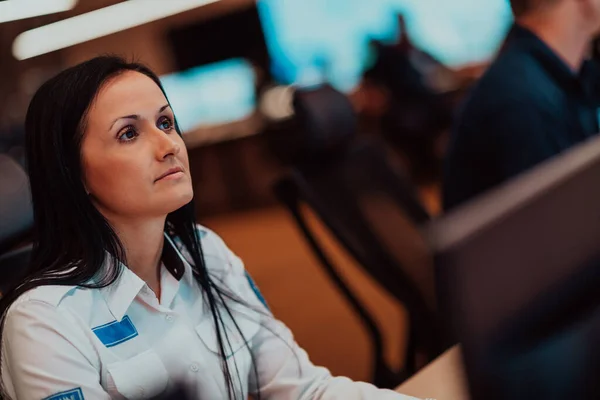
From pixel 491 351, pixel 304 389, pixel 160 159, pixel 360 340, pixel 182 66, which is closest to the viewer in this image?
pixel 491 351

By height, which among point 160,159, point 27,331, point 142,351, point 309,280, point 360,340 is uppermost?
point 160,159

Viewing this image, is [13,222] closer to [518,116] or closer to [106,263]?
[106,263]

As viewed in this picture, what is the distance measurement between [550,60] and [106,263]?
125 cm

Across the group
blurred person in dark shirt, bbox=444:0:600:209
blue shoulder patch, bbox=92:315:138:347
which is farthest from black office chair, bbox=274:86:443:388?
blue shoulder patch, bbox=92:315:138:347

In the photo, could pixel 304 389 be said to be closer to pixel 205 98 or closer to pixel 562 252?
pixel 562 252

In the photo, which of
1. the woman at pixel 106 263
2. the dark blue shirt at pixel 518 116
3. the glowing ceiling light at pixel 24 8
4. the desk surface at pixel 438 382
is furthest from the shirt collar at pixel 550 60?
the glowing ceiling light at pixel 24 8

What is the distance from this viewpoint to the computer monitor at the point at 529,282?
0.43 metres

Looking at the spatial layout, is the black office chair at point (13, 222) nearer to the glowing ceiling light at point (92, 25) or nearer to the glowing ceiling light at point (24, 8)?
the glowing ceiling light at point (24, 8)

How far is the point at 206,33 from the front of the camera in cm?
670

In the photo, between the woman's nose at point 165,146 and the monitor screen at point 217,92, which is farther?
the monitor screen at point 217,92

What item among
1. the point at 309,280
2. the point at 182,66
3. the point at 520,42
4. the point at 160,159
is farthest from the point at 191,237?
the point at 182,66

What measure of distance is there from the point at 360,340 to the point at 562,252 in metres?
2.00

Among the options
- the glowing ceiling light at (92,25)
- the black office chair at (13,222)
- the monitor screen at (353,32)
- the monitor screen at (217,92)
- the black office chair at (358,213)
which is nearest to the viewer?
the black office chair at (13,222)

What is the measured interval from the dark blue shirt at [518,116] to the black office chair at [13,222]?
41.5 inches
